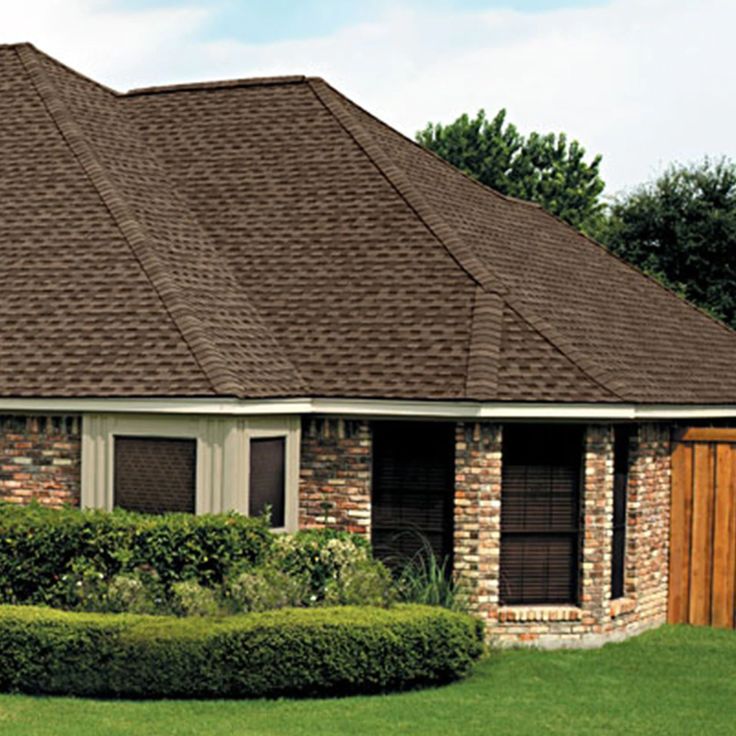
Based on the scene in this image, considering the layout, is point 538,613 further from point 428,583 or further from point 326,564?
point 326,564

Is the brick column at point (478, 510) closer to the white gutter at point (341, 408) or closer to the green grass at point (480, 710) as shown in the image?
the white gutter at point (341, 408)

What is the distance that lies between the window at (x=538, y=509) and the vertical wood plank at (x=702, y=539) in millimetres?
2719

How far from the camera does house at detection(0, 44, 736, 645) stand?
18250 mm

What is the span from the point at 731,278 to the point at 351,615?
941 inches

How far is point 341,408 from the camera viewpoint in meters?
18.8

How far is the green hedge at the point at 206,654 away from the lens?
14812mm

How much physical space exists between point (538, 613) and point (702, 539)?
11.3 feet

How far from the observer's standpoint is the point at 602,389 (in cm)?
1852

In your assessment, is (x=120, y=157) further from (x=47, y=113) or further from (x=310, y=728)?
(x=310, y=728)

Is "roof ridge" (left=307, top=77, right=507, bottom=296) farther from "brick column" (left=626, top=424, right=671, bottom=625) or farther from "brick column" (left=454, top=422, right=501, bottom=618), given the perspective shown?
"brick column" (left=626, top=424, right=671, bottom=625)

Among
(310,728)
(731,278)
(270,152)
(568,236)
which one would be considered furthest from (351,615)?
(731,278)

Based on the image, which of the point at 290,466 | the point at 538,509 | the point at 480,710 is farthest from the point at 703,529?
the point at 480,710

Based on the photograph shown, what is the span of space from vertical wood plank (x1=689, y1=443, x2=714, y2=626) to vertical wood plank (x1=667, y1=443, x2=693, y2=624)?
0.09 metres

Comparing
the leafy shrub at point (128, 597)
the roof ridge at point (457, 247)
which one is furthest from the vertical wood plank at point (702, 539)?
the leafy shrub at point (128, 597)
